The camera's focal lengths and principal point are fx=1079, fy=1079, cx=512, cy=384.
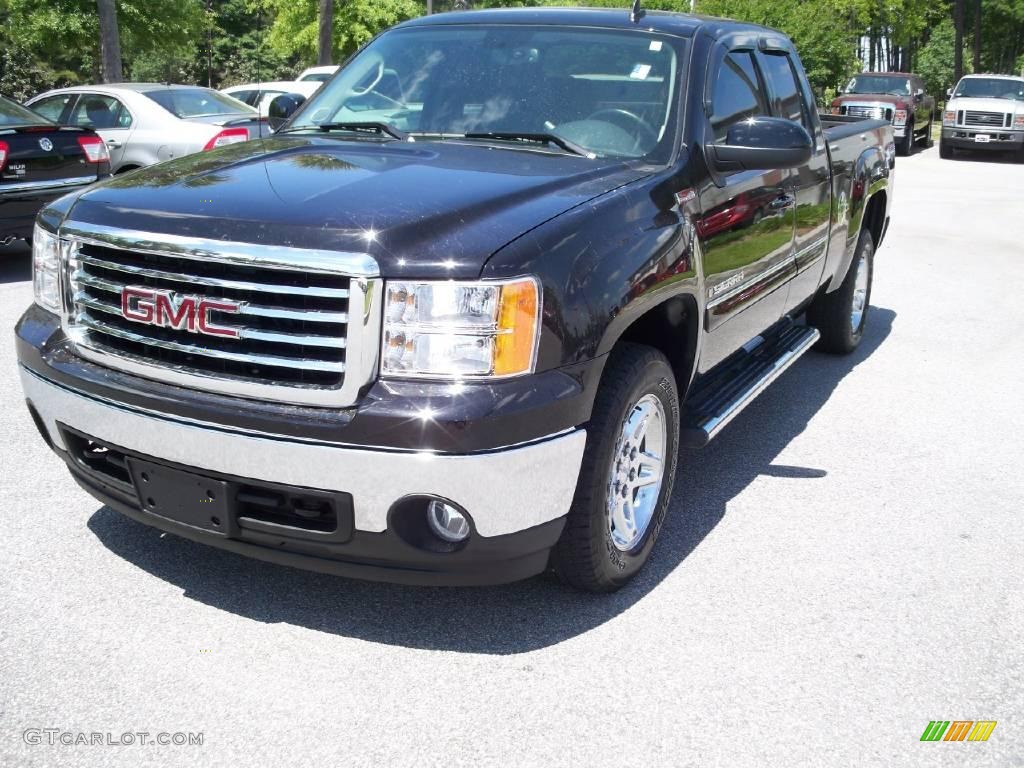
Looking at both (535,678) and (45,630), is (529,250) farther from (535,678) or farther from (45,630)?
(45,630)

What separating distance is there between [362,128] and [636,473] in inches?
69.4

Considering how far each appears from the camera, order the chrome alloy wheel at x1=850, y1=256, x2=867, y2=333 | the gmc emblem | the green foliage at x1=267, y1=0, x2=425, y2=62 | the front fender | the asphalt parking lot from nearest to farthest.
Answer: the asphalt parking lot → the gmc emblem → the front fender → the chrome alloy wheel at x1=850, y1=256, x2=867, y2=333 → the green foliage at x1=267, y1=0, x2=425, y2=62

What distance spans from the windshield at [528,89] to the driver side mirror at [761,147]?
211mm

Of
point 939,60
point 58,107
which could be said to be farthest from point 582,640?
point 939,60

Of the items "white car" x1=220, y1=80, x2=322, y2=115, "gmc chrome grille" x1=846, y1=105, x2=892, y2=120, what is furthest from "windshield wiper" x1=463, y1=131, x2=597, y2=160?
"gmc chrome grille" x1=846, y1=105, x2=892, y2=120

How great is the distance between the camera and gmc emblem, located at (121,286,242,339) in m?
2.97

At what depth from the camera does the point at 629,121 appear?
4.03 metres

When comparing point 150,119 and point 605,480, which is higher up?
point 150,119

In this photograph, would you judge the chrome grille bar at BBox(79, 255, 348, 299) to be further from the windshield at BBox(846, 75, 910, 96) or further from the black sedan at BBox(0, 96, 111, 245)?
the windshield at BBox(846, 75, 910, 96)

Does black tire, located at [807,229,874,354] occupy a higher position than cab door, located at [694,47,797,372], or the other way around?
cab door, located at [694,47,797,372]

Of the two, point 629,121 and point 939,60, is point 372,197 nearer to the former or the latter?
point 629,121

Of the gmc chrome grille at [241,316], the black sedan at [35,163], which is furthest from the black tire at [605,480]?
the black sedan at [35,163]

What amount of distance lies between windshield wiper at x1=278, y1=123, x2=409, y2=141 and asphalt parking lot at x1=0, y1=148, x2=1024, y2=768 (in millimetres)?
1678

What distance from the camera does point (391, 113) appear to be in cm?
436
